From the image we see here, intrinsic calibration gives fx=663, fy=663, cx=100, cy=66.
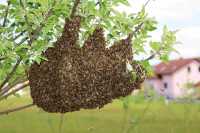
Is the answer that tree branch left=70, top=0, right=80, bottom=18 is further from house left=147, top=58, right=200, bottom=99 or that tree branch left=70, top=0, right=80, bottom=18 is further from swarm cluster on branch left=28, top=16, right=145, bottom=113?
house left=147, top=58, right=200, bottom=99

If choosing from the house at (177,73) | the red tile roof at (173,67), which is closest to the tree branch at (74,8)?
the house at (177,73)

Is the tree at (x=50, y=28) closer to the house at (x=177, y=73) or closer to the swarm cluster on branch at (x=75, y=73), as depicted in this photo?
the swarm cluster on branch at (x=75, y=73)

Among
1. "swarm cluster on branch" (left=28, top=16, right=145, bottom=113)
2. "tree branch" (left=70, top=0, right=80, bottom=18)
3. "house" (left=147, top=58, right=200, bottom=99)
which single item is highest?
"tree branch" (left=70, top=0, right=80, bottom=18)

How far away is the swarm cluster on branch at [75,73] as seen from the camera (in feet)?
30.7

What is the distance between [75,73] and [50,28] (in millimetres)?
788

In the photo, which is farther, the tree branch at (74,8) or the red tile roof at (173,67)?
the red tile roof at (173,67)

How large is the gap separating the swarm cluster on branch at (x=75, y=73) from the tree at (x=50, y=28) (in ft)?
0.58

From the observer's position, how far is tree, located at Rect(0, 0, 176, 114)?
358 inches

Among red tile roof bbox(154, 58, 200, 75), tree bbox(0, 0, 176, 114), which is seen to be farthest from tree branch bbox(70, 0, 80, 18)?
red tile roof bbox(154, 58, 200, 75)

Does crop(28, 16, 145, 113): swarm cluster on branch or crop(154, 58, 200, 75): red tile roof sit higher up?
crop(28, 16, 145, 113): swarm cluster on branch

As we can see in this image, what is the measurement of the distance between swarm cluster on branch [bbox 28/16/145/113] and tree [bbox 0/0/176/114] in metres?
0.18

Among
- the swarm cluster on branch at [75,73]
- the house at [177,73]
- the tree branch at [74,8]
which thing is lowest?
the house at [177,73]

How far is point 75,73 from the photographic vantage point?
30.6 ft

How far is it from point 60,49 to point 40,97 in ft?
2.47
